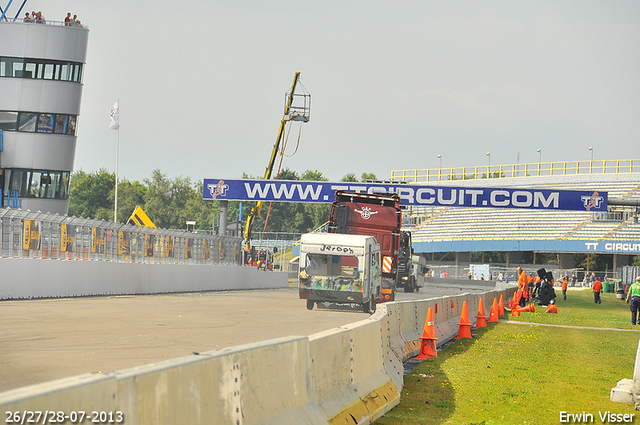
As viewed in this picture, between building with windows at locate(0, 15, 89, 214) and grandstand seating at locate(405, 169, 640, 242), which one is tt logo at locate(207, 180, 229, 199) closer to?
building with windows at locate(0, 15, 89, 214)

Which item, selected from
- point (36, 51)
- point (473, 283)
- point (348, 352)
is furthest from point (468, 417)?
point (473, 283)

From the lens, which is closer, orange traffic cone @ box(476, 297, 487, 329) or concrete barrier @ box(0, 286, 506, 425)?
concrete barrier @ box(0, 286, 506, 425)

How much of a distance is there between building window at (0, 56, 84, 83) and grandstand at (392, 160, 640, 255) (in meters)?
38.3

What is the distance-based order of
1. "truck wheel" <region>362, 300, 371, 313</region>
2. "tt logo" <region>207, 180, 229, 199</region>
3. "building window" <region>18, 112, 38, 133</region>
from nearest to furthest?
"truck wheel" <region>362, 300, 371, 313</region> < "tt logo" <region>207, 180, 229, 199</region> < "building window" <region>18, 112, 38, 133</region>

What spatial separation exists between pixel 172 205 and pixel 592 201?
108 m

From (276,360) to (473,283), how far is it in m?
64.4

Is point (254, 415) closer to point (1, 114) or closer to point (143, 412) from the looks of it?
point (143, 412)

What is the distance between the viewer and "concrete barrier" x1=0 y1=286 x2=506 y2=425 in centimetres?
379

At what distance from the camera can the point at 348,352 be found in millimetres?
8242

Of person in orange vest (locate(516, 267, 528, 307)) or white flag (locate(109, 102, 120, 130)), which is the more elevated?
white flag (locate(109, 102, 120, 130))

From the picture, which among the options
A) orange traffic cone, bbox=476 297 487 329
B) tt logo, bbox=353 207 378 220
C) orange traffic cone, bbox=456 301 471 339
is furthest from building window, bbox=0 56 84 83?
orange traffic cone, bbox=456 301 471 339

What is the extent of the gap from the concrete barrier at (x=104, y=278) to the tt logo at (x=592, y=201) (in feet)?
64.9

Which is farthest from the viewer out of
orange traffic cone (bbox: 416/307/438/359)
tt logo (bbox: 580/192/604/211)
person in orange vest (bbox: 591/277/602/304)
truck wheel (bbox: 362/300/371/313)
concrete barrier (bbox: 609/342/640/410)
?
person in orange vest (bbox: 591/277/602/304)

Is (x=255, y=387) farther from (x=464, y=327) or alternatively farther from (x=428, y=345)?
(x=464, y=327)
